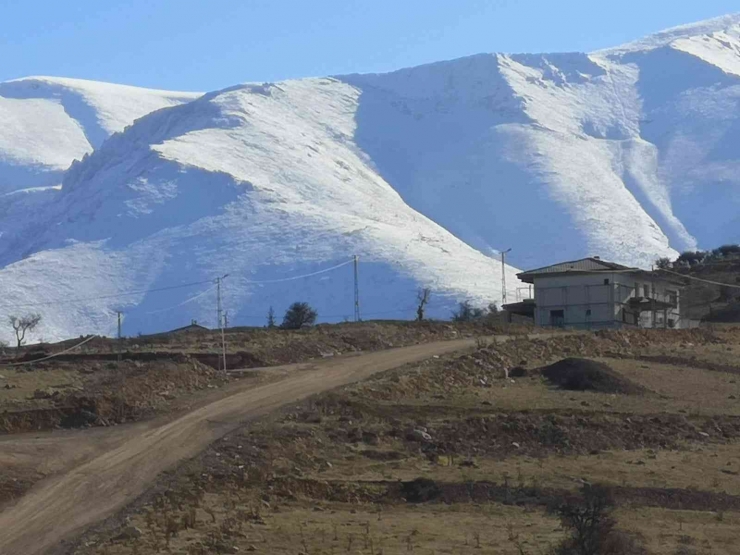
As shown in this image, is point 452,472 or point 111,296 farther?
point 111,296

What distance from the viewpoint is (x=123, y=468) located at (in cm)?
2283

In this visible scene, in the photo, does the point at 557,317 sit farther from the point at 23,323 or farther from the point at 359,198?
the point at 359,198

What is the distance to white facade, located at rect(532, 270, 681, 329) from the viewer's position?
64.8 m

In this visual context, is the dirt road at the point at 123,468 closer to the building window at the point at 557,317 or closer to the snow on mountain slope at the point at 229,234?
the building window at the point at 557,317

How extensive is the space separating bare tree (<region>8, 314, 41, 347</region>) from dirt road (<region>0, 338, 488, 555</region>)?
164 feet

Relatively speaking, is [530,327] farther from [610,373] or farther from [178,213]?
[178,213]

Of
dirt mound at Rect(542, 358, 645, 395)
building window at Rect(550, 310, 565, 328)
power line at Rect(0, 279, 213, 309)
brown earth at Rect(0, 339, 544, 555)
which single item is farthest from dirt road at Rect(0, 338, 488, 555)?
power line at Rect(0, 279, 213, 309)

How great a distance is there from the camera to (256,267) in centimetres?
12156

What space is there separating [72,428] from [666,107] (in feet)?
576

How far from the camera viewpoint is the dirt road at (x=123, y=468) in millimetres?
19125

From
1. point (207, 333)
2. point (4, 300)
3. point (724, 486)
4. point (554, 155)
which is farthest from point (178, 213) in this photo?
point (724, 486)

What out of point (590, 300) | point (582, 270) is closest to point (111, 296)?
point (582, 270)

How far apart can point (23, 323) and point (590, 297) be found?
128 ft

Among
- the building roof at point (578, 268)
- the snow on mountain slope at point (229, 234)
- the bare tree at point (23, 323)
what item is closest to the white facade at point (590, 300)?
the building roof at point (578, 268)
